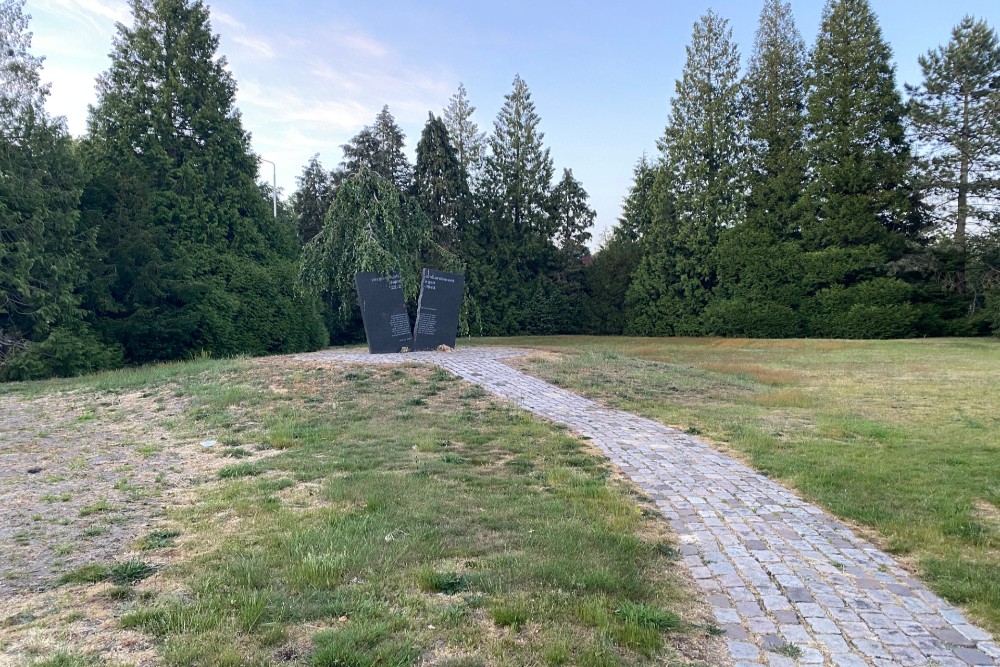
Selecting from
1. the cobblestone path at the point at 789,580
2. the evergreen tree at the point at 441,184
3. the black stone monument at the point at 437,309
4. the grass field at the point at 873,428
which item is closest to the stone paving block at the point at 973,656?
the cobblestone path at the point at 789,580

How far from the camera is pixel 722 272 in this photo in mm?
28016

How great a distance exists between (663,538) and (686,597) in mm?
866

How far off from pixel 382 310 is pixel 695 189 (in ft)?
66.8

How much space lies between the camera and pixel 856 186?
25078 mm

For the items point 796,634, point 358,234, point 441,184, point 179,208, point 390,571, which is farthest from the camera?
point 441,184

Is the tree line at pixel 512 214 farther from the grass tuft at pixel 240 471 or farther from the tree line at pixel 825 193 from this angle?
the grass tuft at pixel 240 471

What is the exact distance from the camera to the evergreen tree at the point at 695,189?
2834 cm

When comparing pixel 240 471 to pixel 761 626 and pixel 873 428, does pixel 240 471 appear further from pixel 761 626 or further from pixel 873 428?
pixel 873 428

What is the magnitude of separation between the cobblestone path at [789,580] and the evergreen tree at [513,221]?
25.3 m

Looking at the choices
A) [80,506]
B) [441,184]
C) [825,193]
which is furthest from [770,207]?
[80,506]

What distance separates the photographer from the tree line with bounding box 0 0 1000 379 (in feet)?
53.0

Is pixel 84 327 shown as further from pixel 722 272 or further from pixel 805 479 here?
pixel 722 272

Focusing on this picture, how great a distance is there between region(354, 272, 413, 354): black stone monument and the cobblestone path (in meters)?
9.01

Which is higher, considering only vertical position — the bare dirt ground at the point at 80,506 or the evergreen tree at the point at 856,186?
the evergreen tree at the point at 856,186
